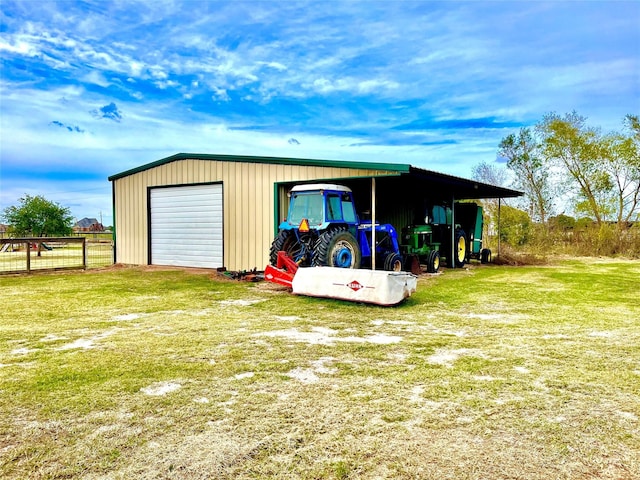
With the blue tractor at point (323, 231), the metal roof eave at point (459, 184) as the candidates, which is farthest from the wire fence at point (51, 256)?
the metal roof eave at point (459, 184)

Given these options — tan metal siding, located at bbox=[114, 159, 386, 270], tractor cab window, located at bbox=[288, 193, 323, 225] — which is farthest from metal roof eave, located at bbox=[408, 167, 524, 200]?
tractor cab window, located at bbox=[288, 193, 323, 225]

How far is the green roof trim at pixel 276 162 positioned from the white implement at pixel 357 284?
117 inches

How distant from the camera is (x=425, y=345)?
4852mm

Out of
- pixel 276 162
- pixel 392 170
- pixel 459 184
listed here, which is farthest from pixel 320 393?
pixel 459 184

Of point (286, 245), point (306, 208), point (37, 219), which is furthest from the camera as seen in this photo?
point (37, 219)

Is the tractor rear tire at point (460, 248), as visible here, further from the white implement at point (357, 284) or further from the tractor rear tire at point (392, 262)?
the white implement at point (357, 284)

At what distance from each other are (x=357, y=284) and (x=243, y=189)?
6.22 meters

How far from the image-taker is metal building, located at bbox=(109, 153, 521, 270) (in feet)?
38.2

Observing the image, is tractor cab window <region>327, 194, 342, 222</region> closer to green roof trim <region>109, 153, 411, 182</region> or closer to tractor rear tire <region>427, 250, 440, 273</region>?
green roof trim <region>109, 153, 411, 182</region>

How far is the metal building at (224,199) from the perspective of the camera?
38.2 feet

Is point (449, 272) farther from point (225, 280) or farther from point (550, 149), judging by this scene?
point (550, 149)

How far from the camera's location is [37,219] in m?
34.5

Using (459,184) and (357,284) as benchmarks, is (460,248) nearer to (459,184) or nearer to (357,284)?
(459,184)

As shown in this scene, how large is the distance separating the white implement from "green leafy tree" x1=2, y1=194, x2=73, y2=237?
103 feet
